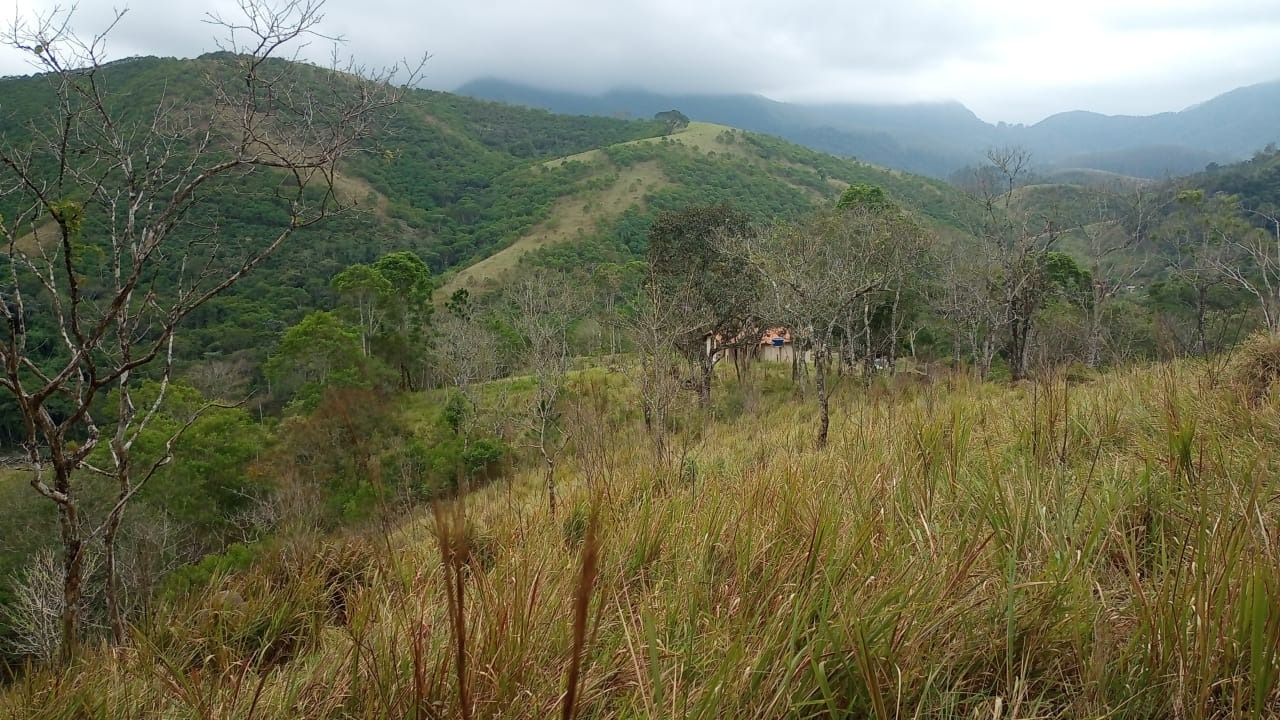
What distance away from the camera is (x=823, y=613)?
1.20 meters

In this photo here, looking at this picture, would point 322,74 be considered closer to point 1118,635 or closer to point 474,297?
point 1118,635

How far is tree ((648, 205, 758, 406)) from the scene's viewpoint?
803 inches

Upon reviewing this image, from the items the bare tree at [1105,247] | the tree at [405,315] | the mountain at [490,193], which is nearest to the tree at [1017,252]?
the bare tree at [1105,247]

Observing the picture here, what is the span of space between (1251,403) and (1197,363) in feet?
5.40

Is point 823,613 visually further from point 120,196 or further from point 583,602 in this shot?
point 120,196

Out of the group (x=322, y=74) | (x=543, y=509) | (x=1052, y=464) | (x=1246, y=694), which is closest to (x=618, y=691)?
(x=1246, y=694)

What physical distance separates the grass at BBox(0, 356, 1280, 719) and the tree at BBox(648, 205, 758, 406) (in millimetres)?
18072

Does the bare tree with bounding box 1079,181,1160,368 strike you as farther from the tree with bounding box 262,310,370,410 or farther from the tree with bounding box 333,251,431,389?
the tree with bounding box 333,251,431,389

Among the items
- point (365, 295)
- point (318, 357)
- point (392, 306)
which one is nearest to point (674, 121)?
point (392, 306)

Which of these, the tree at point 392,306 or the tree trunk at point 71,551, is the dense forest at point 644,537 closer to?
the tree trunk at point 71,551

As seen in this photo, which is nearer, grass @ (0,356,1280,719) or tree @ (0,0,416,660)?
grass @ (0,356,1280,719)

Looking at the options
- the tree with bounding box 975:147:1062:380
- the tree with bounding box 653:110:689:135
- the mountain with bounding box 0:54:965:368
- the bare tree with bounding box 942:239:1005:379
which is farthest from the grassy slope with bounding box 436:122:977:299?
the tree with bounding box 975:147:1062:380

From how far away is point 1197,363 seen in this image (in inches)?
164

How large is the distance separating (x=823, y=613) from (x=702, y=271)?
65.6ft
